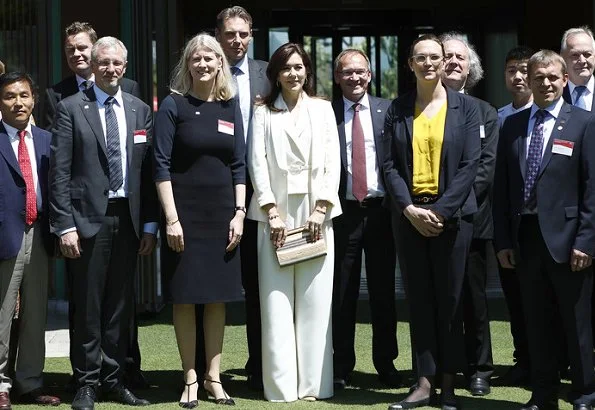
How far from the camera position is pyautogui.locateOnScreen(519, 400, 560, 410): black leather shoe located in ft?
20.8

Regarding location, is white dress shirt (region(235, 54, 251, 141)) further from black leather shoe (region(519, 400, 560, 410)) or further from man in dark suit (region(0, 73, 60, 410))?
black leather shoe (region(519, 400, 560, 410))

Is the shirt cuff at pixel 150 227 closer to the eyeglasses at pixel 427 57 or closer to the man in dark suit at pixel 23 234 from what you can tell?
the man in dark suit at pixel 23 234

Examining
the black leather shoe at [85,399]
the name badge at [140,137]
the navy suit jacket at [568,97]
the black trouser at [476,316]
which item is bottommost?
the black leather shoe at [85,399]

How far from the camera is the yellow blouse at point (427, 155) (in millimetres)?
6543

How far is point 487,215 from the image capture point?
23.5 ft

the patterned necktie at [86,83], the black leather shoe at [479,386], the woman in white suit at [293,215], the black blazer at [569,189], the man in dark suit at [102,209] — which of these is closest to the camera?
the black blazer at [569,189]

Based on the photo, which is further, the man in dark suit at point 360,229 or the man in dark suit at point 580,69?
the man in dark suit at point 360,229

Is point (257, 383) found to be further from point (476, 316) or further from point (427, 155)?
point (427, 155)

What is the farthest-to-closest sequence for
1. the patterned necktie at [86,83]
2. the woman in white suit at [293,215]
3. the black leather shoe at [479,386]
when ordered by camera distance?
the patterned necktie at [86,83] < the black leather shoe at [479,386] < the woman in white suit at [293,215]

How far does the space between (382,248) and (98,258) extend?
174cm

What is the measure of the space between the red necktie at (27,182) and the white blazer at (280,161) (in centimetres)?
122

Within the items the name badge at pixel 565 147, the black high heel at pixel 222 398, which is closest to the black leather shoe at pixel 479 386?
the black high heel at pixel 222 398

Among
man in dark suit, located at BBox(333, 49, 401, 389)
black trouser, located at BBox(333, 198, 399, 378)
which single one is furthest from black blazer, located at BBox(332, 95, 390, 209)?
black trouser, located at BBox(333, 198, 399, 378)

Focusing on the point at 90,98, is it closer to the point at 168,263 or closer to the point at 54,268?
the point at 168,263
